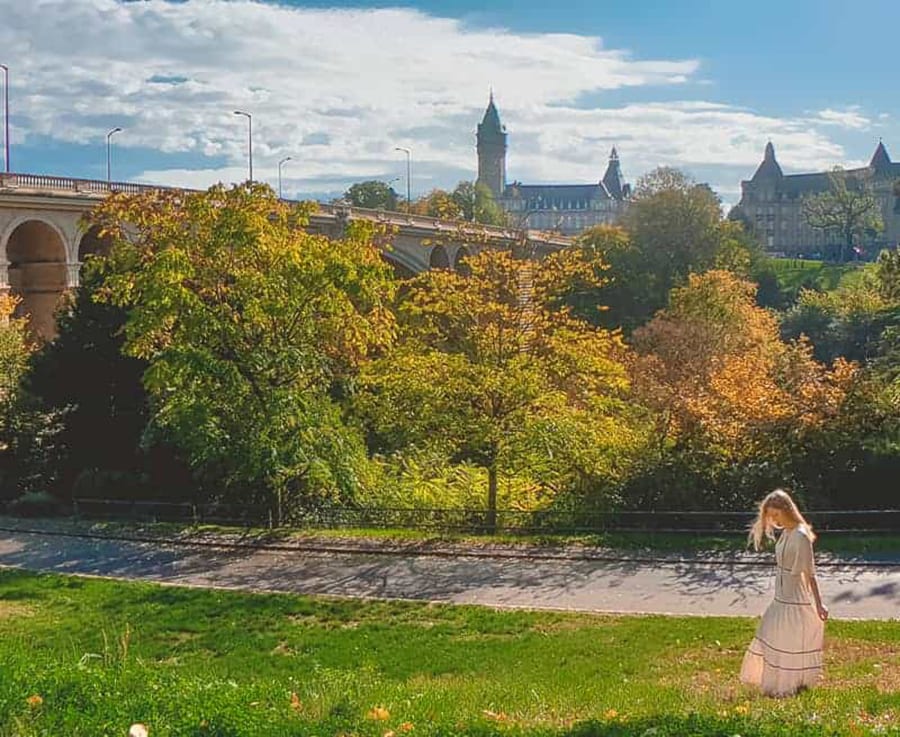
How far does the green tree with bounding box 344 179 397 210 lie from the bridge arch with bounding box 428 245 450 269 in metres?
45.7

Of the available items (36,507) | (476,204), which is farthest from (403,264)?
(476,204)

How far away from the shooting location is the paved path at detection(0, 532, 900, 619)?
16188mm

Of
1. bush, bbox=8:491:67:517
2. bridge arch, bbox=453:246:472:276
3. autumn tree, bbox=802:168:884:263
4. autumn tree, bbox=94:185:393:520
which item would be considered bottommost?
bush, bbox=8:491:67:517

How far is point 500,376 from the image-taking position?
866 inches

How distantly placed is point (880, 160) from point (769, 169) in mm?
18835

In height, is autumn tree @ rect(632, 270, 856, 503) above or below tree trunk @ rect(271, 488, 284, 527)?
above

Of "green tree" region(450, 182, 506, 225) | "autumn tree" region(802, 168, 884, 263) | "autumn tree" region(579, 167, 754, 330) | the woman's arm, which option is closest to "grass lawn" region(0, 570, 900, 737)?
the woman's arm

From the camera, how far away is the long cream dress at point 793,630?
382 inches

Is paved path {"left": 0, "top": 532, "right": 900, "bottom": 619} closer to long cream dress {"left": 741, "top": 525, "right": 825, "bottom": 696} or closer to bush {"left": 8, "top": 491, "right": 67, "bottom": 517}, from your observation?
bush {"left": 8, "top": 491, "right": 67, "bottom": 517}

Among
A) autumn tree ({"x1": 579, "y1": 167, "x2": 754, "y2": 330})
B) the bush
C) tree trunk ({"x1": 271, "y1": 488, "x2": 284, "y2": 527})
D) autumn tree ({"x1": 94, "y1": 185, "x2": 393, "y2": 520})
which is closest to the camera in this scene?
autumn tree ({"x1": 94, "y1": 185, "x2": 393, "y2": 520})

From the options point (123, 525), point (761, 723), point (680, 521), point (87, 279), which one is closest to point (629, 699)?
point (761, 723)

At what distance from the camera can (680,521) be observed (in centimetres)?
2131

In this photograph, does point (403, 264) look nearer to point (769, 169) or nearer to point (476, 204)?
point (476, 204)

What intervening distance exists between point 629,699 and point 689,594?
6.60m
